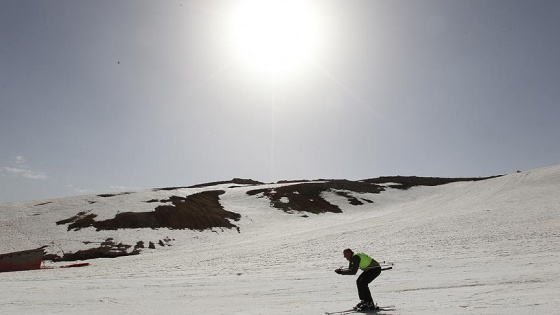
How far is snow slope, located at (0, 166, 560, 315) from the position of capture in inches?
474

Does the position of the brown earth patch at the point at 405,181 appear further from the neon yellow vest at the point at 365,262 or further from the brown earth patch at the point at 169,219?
the neon yellow vest at the point at 365,262

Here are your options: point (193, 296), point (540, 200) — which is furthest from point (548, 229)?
point (193, 296)

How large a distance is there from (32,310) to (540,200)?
143ft

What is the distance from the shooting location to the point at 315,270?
63.6 feet

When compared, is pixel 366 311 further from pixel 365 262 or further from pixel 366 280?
pixel 365 262

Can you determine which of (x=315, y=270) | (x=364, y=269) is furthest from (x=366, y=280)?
(x=315, y=270)

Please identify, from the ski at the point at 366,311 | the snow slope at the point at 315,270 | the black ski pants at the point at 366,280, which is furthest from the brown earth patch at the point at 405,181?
the black ski pants at the point at 366,280

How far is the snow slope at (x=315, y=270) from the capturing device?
12.0m

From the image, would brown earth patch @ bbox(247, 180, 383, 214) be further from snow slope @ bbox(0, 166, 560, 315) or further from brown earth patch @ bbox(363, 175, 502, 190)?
snow slope @ bbox(0, 166, 560, 315)

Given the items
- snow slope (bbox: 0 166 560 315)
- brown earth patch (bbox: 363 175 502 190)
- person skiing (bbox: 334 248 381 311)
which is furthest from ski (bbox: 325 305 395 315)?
brown earth patch (bbox: 363 175 502 190)

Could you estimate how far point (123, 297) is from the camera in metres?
14.6

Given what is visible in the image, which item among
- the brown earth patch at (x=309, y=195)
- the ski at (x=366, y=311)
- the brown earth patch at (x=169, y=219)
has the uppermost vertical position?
the brown earth patch at (x=309, y=195)

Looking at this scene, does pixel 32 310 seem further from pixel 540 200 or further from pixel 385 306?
pixel 540 200

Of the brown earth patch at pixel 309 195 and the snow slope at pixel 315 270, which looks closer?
the snow slope at pixel 315 270
